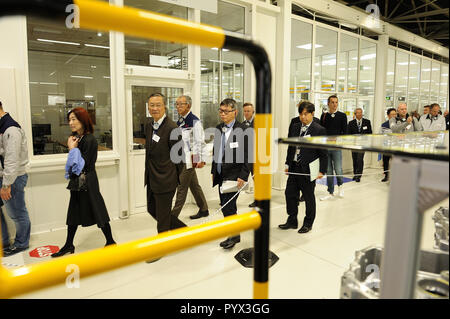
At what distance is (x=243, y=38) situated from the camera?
926mm

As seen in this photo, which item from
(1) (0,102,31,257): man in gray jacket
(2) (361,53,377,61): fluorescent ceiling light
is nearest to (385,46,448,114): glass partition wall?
(2) (361,53,377,61): fluorescent ceiling light

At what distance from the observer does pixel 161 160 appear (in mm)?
2996

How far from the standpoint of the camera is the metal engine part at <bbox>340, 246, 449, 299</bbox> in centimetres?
97

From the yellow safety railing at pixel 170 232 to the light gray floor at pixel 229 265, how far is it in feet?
3.79

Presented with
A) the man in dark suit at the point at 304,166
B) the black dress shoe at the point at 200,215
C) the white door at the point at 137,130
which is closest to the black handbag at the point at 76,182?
the white door at the point at 137,130

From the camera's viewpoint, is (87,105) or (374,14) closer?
(87,105)

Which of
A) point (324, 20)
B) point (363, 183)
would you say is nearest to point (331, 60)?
point (324, 20)

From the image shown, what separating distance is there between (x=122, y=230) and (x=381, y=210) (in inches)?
156

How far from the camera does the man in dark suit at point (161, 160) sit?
→ 299cm

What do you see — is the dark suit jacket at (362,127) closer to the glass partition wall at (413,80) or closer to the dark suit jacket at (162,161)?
the glass partition wall at (413,80)

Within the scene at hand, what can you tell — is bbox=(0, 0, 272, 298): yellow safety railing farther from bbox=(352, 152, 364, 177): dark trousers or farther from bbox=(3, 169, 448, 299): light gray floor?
bbox=(352, 152, 364, 177): dark trousers

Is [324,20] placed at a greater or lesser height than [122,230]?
greater

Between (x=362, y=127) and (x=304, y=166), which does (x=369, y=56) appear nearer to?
(x=362, y=127)
